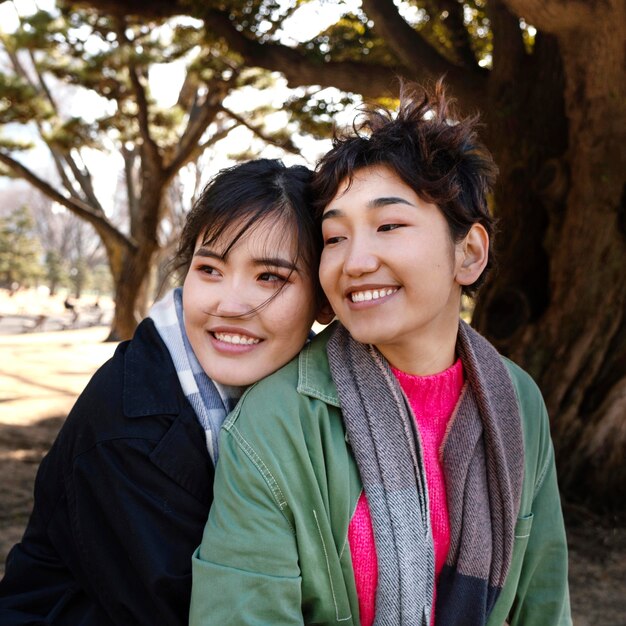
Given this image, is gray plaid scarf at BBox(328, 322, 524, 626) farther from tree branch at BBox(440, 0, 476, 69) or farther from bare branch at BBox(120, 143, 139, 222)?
bare branch at BBox(120, 143, 139, 222)

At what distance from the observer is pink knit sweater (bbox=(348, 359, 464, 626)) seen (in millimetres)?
1415

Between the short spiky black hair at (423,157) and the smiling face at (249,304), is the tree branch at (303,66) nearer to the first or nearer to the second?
the short spiky black hair at (423,157)

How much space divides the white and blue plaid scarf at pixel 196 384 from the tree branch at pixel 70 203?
9.78 meters

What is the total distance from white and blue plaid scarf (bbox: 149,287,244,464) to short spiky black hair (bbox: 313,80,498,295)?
0.42 metres

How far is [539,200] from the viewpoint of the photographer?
426 centimetres

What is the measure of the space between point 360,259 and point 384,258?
0.16 ft

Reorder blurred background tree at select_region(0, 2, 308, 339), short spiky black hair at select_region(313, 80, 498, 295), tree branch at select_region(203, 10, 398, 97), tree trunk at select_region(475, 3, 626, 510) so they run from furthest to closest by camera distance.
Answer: blurred background tree at select_region(0, 2, 308, 339) < tree branch at select_region(203, 10, 398, 97) < tree trunk at select_region(475, 3, 626, 510) < short spiky black hair at select_region(313, 80, 498, 295)

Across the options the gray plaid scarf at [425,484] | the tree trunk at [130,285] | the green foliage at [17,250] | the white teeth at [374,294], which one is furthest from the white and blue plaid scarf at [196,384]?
the green foliage at [17,250]

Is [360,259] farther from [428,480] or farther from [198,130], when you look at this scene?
[198,130]

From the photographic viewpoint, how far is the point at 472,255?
5.44ft

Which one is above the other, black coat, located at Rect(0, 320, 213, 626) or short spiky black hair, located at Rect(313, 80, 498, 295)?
short spiky black hair, located at Rect(313, 80, 498, 295)

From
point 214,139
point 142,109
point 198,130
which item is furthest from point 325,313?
point 214,139

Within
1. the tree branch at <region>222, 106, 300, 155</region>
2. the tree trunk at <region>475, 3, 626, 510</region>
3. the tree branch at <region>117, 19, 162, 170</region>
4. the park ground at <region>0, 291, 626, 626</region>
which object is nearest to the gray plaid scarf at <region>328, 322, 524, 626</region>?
the park ground at <region>0, 291, 626, 626</region>

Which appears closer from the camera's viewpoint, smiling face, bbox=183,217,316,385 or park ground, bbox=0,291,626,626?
smiling face, bbox=183,217,316,385
